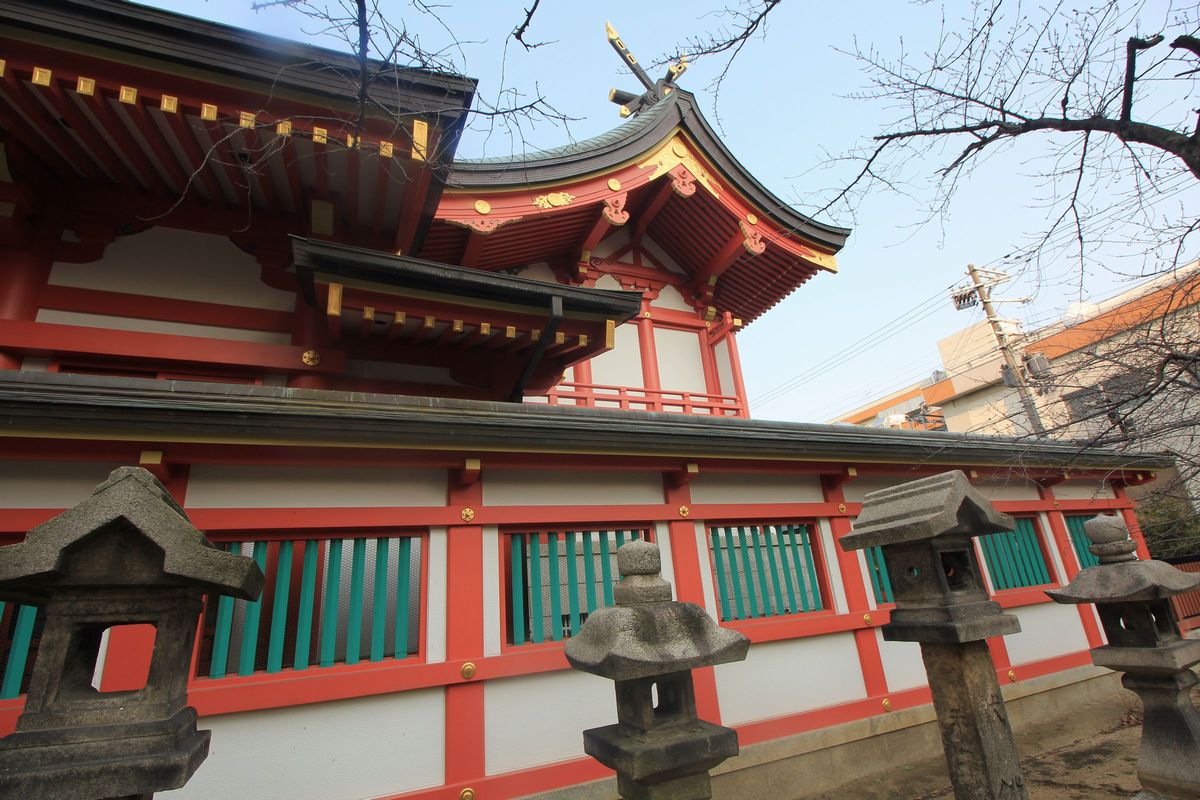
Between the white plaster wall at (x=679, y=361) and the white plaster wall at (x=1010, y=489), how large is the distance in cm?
425

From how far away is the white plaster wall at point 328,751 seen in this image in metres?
3.73

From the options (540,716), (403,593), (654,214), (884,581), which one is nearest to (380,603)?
(403,593)

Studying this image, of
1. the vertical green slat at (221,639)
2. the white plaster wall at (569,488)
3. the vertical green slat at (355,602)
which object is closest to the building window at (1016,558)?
the white plaster wall at (569,488)

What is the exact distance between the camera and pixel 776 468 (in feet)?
20.6

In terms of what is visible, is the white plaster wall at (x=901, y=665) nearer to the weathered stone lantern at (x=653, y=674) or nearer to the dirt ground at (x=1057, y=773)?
the dirt ground at (x=1057, y=773)

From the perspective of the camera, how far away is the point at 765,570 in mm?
6027

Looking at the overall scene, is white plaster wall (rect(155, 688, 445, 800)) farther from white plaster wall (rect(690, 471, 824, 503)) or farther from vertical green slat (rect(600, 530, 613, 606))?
white plaster wall (rect(690, 471, 824, 503))

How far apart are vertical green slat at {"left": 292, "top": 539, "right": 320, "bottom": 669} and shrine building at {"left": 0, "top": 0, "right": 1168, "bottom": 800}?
22 millimetres

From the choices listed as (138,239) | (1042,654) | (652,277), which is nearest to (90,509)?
(138,239)

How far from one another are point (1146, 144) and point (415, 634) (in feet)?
21.6

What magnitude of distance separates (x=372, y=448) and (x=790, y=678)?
4632 millimetres

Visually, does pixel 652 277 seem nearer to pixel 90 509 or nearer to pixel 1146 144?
pixel 1146 144

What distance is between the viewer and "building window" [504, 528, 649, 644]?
489cm

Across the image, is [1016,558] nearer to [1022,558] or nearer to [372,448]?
[1022,558]
